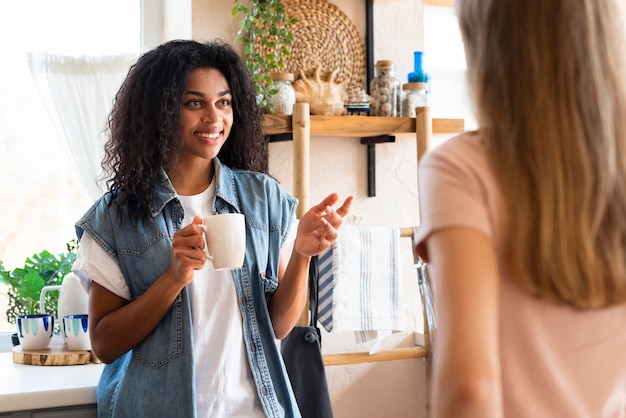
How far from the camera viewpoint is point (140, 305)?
1339 mm

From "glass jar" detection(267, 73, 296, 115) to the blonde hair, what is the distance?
5.55 ft

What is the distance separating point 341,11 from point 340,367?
1.24m

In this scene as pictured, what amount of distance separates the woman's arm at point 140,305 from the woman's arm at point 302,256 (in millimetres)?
211

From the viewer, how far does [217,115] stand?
4.84ft

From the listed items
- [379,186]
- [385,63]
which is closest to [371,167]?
[379,186]

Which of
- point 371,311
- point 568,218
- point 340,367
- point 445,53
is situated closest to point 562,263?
point 568,218

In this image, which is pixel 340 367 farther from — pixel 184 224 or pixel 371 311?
pixel 184 224

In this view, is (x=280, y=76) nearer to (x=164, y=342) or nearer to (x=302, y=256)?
(x=302, y=256)

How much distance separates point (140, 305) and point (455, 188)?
2.67ft

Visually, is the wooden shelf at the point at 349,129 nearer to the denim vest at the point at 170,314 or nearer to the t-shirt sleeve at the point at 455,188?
the denim vest at the point at 170,314

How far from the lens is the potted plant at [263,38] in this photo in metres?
2.34

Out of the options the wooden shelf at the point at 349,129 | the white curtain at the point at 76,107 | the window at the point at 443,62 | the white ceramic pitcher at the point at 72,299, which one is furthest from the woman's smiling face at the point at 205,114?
the window at the point at 443,62

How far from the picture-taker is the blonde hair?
2.17 feet

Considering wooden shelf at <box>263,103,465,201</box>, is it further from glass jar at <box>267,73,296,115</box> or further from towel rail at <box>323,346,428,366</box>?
towel rail at <box>323,346,428,366</box>
